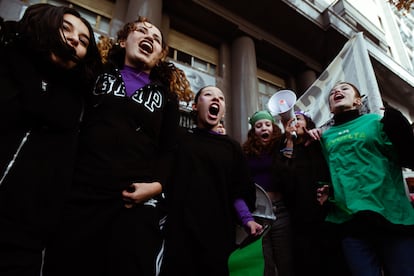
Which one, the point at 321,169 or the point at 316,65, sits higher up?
the point at 316,65

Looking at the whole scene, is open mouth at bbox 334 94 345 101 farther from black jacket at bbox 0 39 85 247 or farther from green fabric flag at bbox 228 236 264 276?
black jacket at bbox 0 39 85 247

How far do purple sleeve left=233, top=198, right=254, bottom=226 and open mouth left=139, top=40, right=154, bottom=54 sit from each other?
122 centimetres

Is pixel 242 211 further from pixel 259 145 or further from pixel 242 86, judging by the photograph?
pixel 242 86

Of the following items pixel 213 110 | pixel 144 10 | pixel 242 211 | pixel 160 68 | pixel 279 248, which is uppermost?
pixel 144 10

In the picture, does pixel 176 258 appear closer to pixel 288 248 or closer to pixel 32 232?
pixel 32 232

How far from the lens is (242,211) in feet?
5.34

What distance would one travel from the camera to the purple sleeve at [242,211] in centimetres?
158

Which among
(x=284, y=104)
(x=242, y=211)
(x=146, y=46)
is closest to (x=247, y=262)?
(x=242, y=211)

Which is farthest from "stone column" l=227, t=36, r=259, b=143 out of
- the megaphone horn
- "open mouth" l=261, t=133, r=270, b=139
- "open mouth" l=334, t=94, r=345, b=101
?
"open mouth" l=334, t=94, r=345, b=101

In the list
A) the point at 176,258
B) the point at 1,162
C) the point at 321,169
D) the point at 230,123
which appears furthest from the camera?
the point at 230,123

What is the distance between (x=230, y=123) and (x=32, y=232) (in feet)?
18.8

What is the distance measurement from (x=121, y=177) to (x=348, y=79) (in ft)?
13.4

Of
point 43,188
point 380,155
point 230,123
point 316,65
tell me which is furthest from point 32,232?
point 316,65

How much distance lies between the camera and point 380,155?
6.11ft
